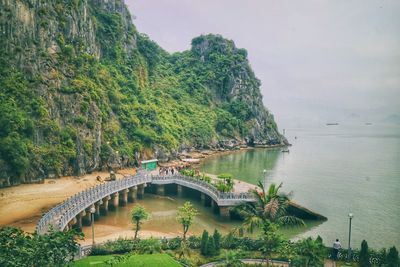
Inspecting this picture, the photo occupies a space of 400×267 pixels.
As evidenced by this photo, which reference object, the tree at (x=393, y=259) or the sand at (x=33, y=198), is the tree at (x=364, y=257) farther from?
the sand at (x=33, y=198)

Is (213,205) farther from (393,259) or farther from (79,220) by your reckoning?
(393,259)

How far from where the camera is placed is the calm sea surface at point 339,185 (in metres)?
45.3

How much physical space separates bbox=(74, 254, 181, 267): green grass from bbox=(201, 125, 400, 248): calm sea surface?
2096 cm

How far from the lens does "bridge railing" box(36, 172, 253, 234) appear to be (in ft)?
111

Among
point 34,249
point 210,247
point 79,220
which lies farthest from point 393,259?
point 79,220

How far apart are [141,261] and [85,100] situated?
160 ft

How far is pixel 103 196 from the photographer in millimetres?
47562

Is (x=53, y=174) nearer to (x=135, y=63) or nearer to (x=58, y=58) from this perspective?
(x=58, y=58)

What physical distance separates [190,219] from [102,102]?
48844 millimetres

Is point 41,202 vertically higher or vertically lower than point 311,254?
lower

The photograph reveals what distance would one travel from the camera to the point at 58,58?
69875 millimetres

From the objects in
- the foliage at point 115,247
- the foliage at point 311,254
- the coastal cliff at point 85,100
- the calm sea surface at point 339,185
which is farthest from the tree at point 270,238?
the coastal cliff at point 85,100

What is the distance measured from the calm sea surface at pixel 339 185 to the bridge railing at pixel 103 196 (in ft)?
Result: 34.8

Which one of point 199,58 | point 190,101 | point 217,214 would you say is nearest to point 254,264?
point 217,214
